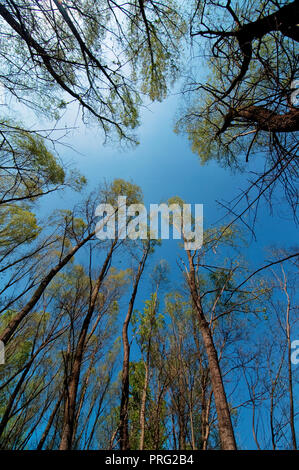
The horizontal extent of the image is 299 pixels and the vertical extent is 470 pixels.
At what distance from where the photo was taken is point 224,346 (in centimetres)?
563

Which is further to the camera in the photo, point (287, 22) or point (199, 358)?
point (199, 358)

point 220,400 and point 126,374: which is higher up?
point 126,374

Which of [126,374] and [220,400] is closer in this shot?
[220,400]

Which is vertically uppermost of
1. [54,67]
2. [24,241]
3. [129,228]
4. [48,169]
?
[129,228]

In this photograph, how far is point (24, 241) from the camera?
592 cm

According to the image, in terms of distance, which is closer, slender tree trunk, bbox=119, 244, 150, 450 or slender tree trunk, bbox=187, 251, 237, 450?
slender tree trunk, bbox=187, 251, 237, 450

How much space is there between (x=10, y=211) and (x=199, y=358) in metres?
7.51

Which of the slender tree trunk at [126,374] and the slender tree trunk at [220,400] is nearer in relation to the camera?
the slender tree trunk at [220,400]

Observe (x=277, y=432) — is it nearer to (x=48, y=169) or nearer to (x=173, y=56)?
(x=173, y=56)

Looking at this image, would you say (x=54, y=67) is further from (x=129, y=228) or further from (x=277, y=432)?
(x=277, y=432)
